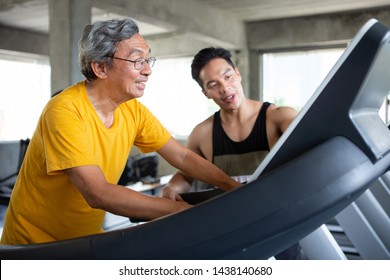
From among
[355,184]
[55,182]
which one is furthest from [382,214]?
[55,182]

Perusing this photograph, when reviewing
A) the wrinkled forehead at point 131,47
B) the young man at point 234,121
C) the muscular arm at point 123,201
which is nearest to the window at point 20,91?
the young man at point 234,121

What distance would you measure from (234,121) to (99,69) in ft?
2.27

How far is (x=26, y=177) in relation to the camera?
132 centimetres

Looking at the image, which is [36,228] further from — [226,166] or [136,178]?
[136,178]

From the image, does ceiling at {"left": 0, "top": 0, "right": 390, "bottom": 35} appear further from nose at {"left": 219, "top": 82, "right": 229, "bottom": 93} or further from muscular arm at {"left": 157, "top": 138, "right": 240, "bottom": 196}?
muscular arm at {"left": 157, "top": 138, "right": 240, "bottom": 196}

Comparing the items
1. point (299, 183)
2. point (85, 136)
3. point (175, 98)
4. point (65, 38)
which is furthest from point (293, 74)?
point (299, 183)

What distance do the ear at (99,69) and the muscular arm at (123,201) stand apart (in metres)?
0.44

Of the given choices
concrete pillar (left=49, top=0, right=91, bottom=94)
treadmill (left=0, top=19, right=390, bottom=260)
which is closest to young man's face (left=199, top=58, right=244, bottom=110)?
treadmill (left=0, top=19, right=390, bottom=260)

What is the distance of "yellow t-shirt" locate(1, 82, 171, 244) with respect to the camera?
1124 millimetres

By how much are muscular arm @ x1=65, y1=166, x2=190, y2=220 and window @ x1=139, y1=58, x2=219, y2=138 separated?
8.53 meters

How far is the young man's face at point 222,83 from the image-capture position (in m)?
1.76

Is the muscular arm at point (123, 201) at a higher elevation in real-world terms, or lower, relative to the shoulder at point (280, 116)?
lower

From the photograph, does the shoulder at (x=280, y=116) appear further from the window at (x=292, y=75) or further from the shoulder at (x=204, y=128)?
the window at (x=292, y=75)

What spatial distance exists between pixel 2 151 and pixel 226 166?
3.24 m
